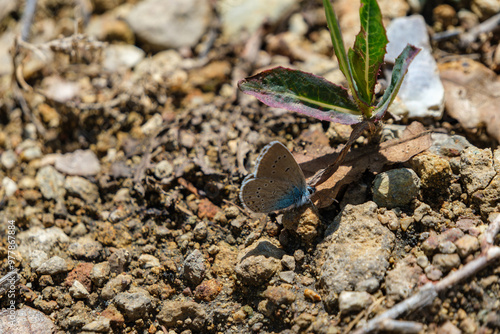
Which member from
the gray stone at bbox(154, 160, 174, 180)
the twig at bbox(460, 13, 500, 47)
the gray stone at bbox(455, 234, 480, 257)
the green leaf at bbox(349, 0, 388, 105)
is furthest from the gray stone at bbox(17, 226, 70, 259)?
the twig at bbox(460, 13, 500, 47)

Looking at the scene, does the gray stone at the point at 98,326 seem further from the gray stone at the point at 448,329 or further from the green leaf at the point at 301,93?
the gray stone at the point at 448,329

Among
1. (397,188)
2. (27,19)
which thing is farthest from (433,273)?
(27,19)

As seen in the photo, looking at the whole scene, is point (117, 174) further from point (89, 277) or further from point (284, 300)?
point (284, 300)

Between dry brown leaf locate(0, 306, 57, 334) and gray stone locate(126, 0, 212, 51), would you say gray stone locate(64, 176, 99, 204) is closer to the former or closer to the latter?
dry brown leaf locate(0, 306, 57, 334)

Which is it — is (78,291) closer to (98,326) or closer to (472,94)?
(98,326)

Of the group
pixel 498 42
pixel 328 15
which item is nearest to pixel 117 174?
pixel 328 15
